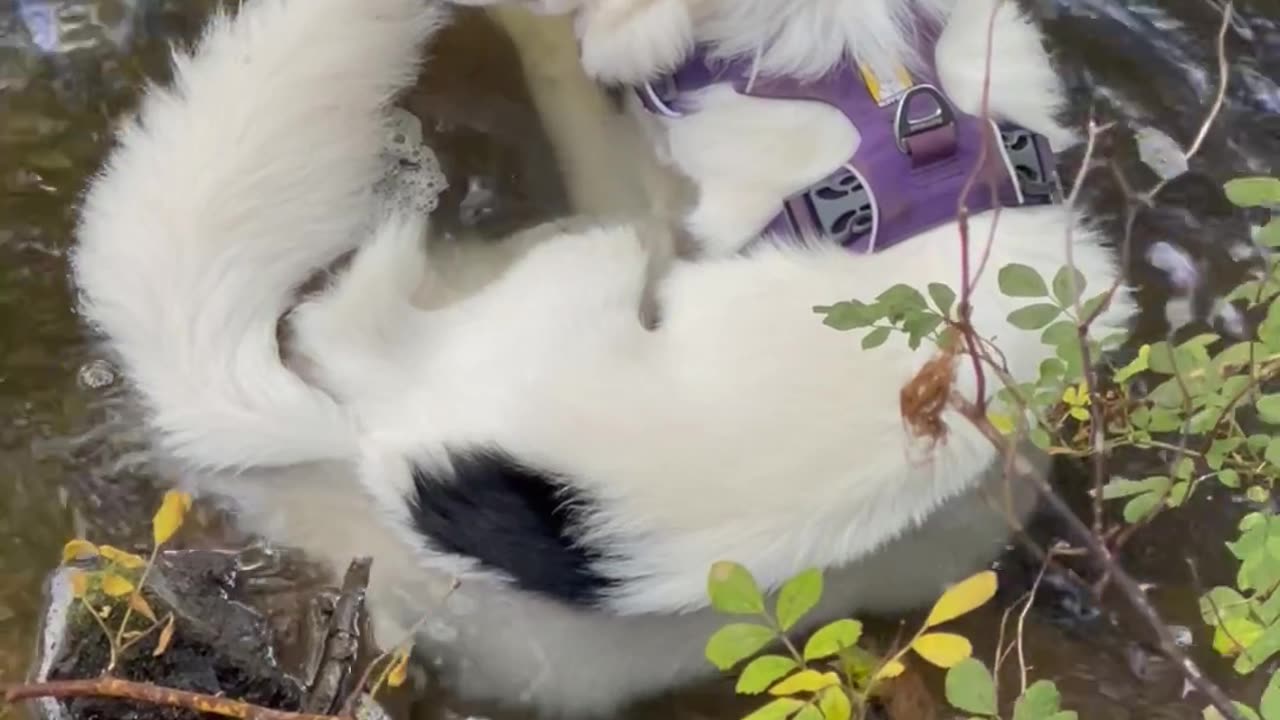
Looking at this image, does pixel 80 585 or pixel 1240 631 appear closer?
pixel 1240 631

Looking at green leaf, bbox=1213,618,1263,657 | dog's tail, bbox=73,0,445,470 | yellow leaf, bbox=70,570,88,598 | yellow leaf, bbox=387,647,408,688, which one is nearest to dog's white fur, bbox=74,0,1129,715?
dog's tail, bbox=73,0,445,470

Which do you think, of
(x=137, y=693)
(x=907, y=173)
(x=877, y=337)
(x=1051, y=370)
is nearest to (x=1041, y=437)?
(x=1051, y=370)

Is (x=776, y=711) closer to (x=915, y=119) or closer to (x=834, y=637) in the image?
(x=834, y=637)

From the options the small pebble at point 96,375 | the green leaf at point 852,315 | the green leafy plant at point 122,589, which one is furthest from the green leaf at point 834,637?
the small pebble at point 96,375

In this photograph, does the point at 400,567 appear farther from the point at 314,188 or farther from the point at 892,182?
the point at 892,182

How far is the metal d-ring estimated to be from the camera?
1.30m

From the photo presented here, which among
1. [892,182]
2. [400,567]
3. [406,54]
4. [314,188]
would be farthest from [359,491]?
[892,182]

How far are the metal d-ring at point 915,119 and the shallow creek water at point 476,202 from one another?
416 millimetres

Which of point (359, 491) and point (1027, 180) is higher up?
point (1027, 180)

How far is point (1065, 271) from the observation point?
3.09ft

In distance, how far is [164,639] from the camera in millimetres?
1037

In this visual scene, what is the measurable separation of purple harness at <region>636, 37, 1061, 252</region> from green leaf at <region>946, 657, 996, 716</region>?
59cm

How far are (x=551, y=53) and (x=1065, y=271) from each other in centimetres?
89

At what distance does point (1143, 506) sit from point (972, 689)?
0.30 meters
